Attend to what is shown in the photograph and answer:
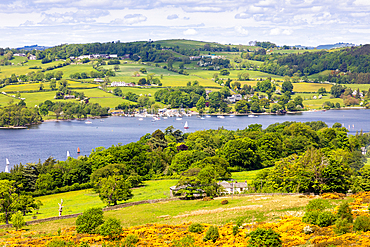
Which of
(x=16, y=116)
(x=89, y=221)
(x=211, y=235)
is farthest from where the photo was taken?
(x=16, y=116)

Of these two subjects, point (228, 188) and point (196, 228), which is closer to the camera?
point (196, 228)

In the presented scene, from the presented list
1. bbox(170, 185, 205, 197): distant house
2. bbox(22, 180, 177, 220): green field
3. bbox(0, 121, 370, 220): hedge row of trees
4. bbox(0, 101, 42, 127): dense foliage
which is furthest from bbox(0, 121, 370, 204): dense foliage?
bbox(0, 101, 42, 127): dense foliage

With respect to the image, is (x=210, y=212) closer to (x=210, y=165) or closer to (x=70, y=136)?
(x=210, y=165)

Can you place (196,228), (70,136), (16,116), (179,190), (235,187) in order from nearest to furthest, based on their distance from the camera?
→ (196,228) → (179,190) → (235,187) → (70,136) → (16,116)

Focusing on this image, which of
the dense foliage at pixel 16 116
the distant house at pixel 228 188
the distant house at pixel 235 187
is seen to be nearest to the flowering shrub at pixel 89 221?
the distant house at pixel 228 188

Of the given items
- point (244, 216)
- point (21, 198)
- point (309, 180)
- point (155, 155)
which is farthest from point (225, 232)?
point (155, 155)

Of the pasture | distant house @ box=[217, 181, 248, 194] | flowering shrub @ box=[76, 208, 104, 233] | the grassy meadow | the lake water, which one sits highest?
flowering shrub @ box=[76, 208, 104, 233]

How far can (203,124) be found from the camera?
186 metres

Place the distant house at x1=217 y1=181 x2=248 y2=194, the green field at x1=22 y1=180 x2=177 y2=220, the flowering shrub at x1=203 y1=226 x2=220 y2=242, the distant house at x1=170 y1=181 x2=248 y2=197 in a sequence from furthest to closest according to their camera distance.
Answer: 1. the distant house at x1=217 y1=181 x2=248 y2=194
2. the distant house at x1=170 y1=181 x2=248 y2=197
3. the green field at x1=22 y1=180 x2=177 y2=220
4. the flowering shrub at x1=203 y1=226 x2=220 y2=242

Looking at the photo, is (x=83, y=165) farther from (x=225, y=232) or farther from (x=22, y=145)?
(x=22, y=145)

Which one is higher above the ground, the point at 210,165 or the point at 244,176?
the point at 210,165

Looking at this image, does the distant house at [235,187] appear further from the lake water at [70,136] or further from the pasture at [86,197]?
the lake water at [70,136]

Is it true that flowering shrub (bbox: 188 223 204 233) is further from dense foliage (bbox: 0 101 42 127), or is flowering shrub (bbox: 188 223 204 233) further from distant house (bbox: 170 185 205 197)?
dense foliage (bbox: 0 101 42 127)

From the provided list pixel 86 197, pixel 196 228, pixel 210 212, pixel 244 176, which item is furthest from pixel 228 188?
pixel 196 228
